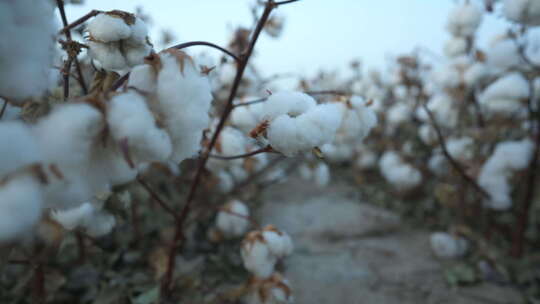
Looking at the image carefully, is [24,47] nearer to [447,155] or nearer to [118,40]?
[118,40]

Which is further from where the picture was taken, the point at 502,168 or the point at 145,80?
the point at 502,168

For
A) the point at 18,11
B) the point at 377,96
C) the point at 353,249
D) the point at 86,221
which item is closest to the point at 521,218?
the point at 353,249

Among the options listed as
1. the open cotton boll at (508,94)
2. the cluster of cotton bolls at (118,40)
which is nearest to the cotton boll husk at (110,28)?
the cluster of cotton bolls at (118,40)

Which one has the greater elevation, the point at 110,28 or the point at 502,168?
the point at 110,28

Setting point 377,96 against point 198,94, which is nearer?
point 198,94

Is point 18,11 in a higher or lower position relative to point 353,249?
higher

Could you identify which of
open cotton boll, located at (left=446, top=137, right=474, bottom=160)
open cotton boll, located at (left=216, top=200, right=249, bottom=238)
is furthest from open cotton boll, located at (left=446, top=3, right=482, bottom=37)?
open cotton boll, located at (left=216, top=200, right=249, bottom=238)

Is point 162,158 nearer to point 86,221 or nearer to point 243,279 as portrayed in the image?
point 86,221

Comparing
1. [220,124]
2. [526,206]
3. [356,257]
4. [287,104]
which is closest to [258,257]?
[220,124]
